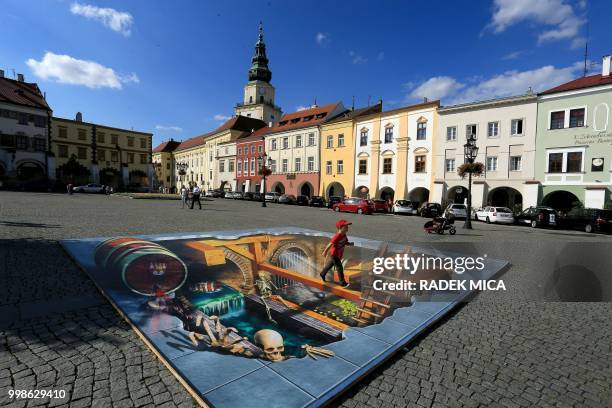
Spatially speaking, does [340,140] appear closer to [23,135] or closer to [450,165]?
[450,165]

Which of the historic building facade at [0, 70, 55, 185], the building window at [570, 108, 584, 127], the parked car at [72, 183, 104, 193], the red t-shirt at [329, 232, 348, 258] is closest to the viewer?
the red t-shirt at [329, 232, 348, 258]

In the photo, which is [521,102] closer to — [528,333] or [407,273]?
[407,273]

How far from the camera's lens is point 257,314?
4383 mm

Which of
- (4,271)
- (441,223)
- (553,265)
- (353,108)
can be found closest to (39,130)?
(353,108)

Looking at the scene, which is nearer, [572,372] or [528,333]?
[572,372]

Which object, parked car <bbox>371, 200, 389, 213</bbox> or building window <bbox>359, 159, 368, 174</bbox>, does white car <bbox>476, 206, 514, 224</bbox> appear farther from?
building window <bbox>359, 159, 368, 174</bbox>

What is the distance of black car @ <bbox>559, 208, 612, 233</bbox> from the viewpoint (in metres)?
17.9

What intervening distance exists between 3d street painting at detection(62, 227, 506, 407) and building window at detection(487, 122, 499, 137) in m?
24.7

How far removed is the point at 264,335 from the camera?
379 cm

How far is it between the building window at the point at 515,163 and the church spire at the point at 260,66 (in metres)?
57.9

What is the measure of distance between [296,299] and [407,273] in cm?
322

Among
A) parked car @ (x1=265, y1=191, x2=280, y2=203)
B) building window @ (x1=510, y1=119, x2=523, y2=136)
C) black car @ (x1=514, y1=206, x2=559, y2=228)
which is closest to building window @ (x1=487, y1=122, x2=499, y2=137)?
building window @ (x1=510, y1=119, x2=523, y2=136)

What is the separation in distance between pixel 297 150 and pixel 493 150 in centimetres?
2567

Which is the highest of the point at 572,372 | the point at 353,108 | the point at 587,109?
the point at 353,108
